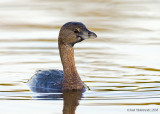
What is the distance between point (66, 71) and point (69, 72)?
7 cm

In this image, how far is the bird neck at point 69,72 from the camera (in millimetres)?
14117

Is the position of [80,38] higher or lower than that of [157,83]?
higher

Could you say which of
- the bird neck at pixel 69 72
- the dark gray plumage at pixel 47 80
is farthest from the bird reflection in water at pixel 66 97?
the bird neck at pixel 69 72

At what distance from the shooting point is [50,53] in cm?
1795

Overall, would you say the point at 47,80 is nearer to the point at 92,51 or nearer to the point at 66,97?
the point at 66,97

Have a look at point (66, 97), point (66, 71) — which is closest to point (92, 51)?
point (66, 71)

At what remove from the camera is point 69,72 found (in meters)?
14.4

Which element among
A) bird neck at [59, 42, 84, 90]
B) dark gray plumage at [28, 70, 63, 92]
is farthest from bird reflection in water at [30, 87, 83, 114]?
bird neck at [59, 42, 84, 90]

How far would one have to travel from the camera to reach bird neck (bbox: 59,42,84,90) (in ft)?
46.3

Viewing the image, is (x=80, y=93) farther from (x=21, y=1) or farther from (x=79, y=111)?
(x=21, y=1)

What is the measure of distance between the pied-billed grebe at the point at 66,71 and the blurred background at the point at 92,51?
1.31 ft

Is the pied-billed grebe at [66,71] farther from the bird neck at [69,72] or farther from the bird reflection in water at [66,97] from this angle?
the bird reflection in water at [66,97]

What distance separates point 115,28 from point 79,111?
32.0 feet

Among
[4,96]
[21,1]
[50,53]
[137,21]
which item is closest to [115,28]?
[137,21]
